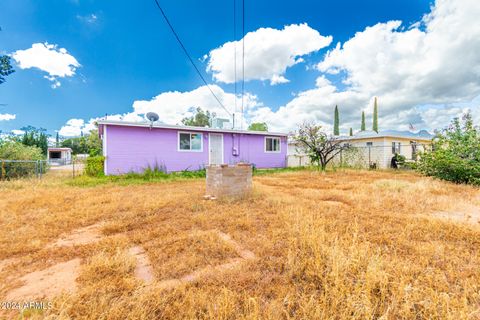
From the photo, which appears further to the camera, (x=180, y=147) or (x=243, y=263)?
(x=180, y=147)

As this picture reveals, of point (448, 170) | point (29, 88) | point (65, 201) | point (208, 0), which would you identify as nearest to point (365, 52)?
point (448, 170)

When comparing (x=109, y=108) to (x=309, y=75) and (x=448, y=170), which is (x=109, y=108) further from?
(x=448, y=170)

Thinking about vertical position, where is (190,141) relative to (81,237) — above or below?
above

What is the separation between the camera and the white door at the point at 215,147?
11.0m

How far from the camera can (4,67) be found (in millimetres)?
9031

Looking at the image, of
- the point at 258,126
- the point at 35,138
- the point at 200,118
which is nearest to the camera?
the point at 35,138

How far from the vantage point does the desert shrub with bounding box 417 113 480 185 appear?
6598 millimetres

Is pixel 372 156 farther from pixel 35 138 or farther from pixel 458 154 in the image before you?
pixel 35 138

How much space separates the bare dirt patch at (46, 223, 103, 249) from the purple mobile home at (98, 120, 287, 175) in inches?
257

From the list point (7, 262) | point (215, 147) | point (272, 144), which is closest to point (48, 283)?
point (7, 262)

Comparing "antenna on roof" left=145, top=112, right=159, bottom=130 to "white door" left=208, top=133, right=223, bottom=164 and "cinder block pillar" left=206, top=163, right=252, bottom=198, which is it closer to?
"white door" left=208, top=133, right=223, bottom=164

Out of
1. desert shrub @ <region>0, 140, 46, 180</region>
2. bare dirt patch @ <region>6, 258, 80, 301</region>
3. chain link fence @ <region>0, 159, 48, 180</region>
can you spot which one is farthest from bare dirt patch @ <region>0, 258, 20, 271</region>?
desert shrub @ <region>0, 140, 46, 180</region>

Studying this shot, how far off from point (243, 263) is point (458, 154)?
964 centimetres

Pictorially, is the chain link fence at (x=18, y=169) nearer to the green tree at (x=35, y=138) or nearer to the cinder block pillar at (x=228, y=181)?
the cinder block pillar at (x=228, y=181)
